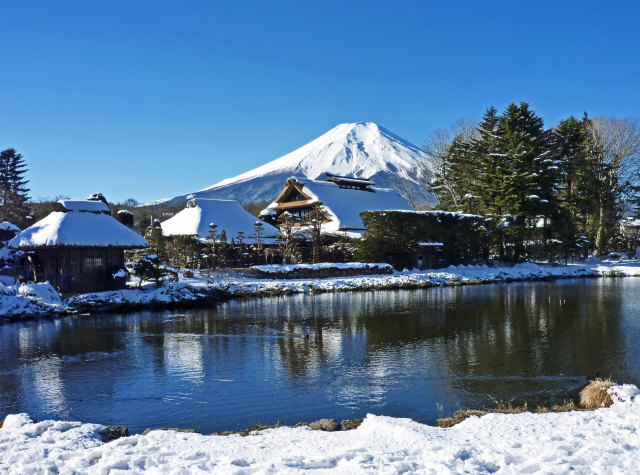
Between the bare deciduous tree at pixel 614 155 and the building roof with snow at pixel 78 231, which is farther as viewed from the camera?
the bare deciduous tree at pixel 614 155

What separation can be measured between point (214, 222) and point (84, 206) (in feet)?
47.2

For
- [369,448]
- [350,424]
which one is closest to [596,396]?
[350,424]

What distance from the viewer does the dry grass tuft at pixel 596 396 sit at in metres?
6.31

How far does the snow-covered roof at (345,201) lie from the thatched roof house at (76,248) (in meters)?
17.0

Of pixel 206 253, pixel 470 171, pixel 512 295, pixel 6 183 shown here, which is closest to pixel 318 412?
pixel 512 295

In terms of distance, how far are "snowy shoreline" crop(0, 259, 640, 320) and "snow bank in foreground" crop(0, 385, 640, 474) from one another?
1241cm

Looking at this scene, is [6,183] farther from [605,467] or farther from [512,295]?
[605,467]

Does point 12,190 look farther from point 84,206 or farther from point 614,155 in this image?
point 614,155

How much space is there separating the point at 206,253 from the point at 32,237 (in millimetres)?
13012

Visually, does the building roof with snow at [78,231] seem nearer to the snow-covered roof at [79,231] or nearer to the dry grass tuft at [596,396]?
the snow-covered roof at [79,231]

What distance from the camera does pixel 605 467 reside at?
424 cm

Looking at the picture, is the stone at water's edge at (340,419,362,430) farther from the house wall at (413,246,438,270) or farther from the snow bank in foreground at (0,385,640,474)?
the house wall at (413,246,438,270)

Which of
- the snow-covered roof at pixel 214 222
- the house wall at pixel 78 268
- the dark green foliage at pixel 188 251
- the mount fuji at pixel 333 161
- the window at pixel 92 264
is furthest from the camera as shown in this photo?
the mount fuji at pixel 333 161

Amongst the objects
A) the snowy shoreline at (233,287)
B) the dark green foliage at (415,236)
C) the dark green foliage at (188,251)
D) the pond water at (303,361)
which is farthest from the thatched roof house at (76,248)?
the dark green foliage at (415,236)
